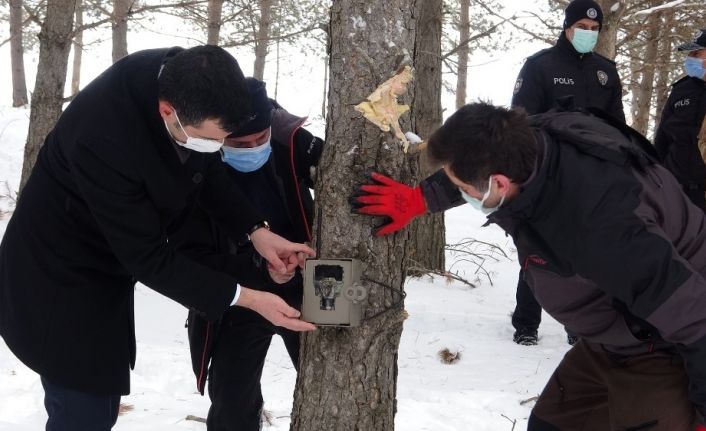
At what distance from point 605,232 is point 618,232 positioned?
0.10 feet

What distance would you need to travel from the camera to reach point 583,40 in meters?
4.22

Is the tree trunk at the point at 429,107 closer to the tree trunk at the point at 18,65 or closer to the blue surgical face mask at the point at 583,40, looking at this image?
the blue surgical face mask at the point at 583,40

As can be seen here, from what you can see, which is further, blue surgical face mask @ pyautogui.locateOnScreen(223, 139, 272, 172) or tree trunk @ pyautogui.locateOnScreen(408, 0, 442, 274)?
tree trunk @ pyautogui.locateOnScreen(408, 0, 442, 274)

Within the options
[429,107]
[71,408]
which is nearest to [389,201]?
[71,408]

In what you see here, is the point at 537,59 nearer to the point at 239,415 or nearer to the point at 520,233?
the point at 520,233

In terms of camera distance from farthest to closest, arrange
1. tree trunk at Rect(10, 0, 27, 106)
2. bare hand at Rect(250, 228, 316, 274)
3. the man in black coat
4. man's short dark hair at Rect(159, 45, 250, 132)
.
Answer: tree trunk at Rect(10, 0, 27, 106), bare hand at Rect(250, 228, 316, 274), the man in black coat, man's short dark hair at Rect(159, 45, 250, 132)

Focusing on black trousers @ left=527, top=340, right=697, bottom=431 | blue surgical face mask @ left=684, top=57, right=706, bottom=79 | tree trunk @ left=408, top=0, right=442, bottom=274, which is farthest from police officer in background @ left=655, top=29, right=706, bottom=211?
black trousers @ left=527, top=340, right=697, bottom=431

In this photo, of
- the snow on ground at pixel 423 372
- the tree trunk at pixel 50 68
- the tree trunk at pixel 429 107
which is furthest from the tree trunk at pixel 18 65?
the tree trunk at pixel 429 107

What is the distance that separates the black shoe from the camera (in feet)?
14.4

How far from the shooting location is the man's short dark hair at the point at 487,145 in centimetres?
176

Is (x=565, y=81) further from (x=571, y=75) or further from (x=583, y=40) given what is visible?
(x=583, y=40)

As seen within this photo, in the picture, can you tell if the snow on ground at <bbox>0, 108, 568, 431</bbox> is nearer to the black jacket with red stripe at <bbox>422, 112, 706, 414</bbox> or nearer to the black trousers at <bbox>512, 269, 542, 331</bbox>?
the black trousers at <bbox>512, 269, 542, 331</bbox>

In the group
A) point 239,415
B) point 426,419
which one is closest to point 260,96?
point 239,415

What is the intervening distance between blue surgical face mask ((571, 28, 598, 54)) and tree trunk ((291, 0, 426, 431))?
7.58ft
